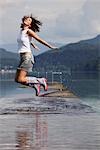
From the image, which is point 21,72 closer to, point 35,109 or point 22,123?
point 22,123

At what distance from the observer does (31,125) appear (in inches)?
811

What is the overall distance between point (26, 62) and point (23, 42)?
0.47 m

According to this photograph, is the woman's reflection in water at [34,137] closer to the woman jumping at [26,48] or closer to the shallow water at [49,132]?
the shallow water at [49,132]

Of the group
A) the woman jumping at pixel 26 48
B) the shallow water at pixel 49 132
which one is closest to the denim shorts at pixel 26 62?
the woman jumping at pixel 26 48

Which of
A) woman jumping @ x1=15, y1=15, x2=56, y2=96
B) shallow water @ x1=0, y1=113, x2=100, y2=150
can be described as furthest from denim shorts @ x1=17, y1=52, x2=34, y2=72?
shallow water @ x1=0, y1=113, x2=100, y2=150

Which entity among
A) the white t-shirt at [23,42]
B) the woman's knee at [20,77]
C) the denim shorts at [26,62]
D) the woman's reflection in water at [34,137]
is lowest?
the woman's reflection in water at [34,137]

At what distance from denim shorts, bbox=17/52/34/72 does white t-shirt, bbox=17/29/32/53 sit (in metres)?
0.11

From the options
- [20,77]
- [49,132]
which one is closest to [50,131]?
[49,132]

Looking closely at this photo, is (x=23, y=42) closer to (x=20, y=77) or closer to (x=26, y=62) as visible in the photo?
(x=26, y=62)

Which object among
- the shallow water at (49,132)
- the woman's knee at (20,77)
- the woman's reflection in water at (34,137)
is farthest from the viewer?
the shallow water at (49,132)

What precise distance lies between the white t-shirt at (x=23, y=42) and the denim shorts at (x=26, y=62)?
0.37ft

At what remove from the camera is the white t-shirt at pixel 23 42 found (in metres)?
14.6

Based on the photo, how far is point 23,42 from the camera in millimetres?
14594

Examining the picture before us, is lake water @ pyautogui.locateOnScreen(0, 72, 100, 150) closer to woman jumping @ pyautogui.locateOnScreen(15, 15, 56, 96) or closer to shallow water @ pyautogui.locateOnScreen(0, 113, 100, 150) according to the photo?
shallow water @ pyautogui.locateOnScreen(0, 113, 100, 150)
